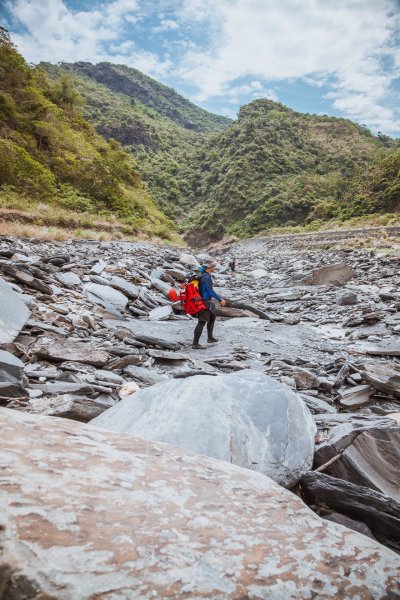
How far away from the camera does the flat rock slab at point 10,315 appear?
143 inches

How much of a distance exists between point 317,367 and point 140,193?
1506 inches

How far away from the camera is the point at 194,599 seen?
90cm

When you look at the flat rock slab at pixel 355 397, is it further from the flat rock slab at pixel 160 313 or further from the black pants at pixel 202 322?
the flat rock slab at pixel 160 313

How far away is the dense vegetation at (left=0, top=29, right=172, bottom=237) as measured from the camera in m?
20.6

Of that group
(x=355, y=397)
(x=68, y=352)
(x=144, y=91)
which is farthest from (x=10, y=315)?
(x=144, y=91)

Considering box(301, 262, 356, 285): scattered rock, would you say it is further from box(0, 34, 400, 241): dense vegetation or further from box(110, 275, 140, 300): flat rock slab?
box(0, 34, 400, 241): dense vegetation

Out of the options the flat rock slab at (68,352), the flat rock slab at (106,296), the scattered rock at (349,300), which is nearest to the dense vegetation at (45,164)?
the flat rock slab at (106,296)

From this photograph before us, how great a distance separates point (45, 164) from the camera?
2612cm

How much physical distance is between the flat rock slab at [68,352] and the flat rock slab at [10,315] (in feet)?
0.96

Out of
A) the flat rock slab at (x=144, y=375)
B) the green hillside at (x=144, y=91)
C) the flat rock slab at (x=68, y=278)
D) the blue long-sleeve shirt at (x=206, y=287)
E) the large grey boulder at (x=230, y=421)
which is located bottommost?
the flat rock slab at (x=144, y=375)

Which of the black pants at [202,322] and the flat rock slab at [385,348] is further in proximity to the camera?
the black pants at [202,322]

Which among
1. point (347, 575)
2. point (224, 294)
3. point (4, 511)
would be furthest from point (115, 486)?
point (224, 294)

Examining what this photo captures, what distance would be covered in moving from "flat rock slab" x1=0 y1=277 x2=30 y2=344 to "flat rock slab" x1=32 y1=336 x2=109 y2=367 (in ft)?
0.96

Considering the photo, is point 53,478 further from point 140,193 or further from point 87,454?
point 140,193
